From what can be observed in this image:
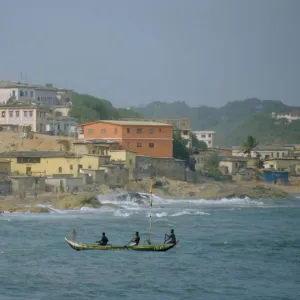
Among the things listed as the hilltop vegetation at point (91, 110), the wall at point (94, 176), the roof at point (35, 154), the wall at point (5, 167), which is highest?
the hilltop vegetation at point (91, 110)

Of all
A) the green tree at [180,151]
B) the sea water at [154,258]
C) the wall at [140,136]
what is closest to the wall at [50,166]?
the wall at [140,136]

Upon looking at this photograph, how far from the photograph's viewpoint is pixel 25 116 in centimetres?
8956

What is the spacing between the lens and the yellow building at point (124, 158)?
76.6 metres

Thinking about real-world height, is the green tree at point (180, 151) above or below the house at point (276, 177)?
above

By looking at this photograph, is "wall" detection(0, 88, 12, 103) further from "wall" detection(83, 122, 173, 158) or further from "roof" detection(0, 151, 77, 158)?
"roof" detection(0, 151, 77, 158)

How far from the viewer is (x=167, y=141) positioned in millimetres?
84000

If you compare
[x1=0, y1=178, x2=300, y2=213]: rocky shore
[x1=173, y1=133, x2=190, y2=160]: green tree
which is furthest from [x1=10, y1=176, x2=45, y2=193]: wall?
[x1=173, y1=133, x2=190, y2=160]: green tree

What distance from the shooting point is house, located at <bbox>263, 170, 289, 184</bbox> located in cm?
9206

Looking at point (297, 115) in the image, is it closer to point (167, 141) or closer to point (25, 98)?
point (25, 98)

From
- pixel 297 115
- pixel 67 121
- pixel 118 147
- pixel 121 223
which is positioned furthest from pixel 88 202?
pixel 297 115

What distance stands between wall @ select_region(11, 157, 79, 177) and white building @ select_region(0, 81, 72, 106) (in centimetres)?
2643

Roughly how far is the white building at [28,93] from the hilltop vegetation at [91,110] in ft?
7.54

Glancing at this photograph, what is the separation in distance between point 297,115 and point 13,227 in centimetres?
13912

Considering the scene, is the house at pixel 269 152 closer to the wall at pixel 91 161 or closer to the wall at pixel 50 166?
the wall at pixel 91 161
